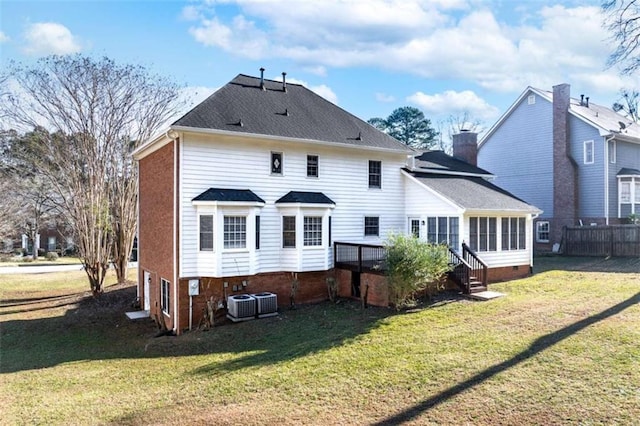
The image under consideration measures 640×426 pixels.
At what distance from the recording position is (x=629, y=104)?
46.4 metres

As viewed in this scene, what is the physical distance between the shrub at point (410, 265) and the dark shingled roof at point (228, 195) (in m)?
5.08

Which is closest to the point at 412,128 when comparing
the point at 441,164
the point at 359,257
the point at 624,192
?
the point at 624,192

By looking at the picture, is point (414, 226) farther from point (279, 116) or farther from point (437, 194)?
point (279, 116)

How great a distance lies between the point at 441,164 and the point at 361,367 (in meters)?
14.7

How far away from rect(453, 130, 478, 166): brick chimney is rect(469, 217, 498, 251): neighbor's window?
8094 mm

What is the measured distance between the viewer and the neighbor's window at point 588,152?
85.4ft

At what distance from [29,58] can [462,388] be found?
25530 mm

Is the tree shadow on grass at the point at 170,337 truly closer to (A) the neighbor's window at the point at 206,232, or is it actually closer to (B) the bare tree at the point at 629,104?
(A) the neighbor's window at the point at 206,232

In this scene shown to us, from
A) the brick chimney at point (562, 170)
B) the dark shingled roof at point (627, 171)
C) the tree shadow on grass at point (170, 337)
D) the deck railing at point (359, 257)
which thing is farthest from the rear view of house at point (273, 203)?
the dark shingled roof at point (627, 171)

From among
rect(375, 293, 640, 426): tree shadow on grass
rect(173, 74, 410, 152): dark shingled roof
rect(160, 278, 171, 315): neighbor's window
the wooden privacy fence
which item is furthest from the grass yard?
the wooden privacy fence

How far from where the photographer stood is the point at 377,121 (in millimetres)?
55000

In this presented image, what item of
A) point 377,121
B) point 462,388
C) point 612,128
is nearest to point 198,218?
point 462,388

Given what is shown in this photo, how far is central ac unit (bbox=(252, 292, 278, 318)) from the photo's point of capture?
581 inches

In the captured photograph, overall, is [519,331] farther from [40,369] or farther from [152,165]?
[152,165]
